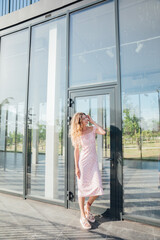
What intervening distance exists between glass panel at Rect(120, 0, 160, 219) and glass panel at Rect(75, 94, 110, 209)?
276 mm

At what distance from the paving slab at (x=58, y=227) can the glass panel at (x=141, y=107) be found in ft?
1.09

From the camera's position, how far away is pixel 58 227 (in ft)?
7.84

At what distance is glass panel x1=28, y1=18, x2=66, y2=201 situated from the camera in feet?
11.0

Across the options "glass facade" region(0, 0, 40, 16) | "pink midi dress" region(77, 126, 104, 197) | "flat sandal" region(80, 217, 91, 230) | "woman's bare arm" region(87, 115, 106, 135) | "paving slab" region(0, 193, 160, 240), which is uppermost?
"glass facade" region(0, 0, 40, 16)

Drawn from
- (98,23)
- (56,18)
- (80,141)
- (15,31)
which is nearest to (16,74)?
(15,31)

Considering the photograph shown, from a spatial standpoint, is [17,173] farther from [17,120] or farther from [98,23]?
[98,23]

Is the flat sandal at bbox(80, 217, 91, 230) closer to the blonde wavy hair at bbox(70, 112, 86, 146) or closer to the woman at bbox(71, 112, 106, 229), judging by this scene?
the woman at bbox(71, 112, 106, 229)

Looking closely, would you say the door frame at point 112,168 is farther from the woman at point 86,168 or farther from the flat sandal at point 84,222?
the flat sandal at point 84,222

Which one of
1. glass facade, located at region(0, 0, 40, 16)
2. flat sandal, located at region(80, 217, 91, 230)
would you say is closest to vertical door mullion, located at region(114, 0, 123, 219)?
flat sandal, located at region(80, 217, 91, 230)

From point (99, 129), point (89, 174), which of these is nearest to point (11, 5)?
point (99, 129)

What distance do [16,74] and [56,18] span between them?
5.00 ft

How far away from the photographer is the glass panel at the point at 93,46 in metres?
3.04

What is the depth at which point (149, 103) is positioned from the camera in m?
2.66

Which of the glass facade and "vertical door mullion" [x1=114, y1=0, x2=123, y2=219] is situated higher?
the glass facade
